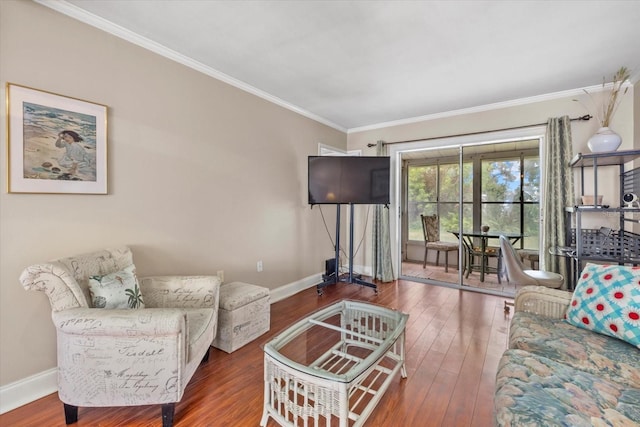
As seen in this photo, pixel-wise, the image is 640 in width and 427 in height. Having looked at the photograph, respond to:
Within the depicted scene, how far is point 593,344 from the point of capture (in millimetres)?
1404

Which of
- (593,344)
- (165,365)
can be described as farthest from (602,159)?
(165,365)

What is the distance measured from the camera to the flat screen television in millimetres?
3662

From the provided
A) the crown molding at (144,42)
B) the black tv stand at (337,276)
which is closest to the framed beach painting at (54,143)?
the crown molding at (144,42)

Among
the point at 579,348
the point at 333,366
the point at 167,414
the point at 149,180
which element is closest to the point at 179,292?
the point at 167,414

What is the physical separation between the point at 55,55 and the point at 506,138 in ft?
14.7

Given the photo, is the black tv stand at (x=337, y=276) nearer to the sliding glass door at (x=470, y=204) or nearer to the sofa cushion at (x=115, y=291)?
the sliding glass door at (x=470, y=204)

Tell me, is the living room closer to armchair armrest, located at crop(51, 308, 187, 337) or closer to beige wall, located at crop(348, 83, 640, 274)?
beige wall, located at crop(348, 83, 640, 274)

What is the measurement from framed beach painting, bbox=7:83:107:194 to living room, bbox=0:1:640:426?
0.17 feet

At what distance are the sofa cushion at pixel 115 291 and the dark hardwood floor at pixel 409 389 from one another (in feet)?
1.97

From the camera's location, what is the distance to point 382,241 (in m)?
4.33

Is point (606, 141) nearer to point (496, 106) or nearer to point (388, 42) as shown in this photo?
point (496, 106)

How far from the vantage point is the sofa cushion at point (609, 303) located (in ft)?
4.59

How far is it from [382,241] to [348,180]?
1.22m

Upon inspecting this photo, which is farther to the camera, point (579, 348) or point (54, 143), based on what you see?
point (54, 143)
